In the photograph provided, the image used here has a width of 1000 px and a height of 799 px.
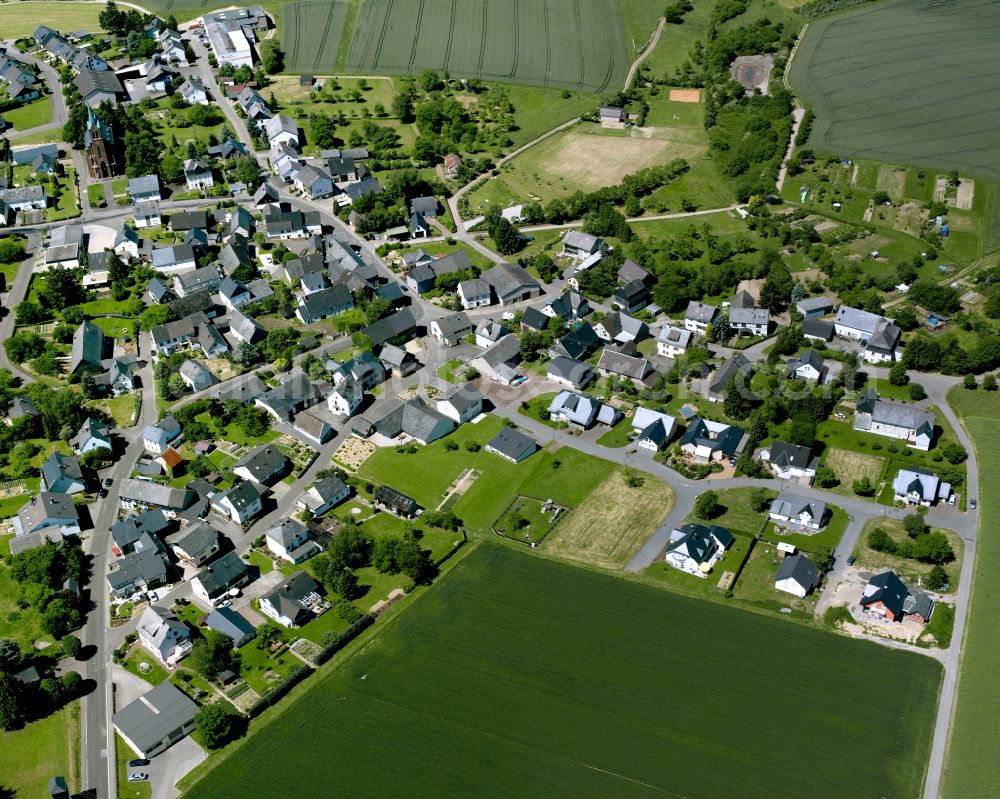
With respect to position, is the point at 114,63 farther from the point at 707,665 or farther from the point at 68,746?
the point at 707,665

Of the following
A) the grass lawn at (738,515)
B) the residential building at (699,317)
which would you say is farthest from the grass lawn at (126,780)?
the residential building at (699,317)

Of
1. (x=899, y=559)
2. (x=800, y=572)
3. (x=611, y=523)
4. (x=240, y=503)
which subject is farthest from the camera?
(x=611, y=523)

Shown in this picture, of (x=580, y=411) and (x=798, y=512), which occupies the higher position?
(x=580, y=411)

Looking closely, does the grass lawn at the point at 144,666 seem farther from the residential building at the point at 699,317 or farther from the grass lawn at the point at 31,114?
the grass lawn at the point at 31,114

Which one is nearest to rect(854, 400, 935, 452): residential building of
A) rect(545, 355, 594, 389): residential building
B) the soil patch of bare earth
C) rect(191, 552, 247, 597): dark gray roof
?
the soil patch of bare earth

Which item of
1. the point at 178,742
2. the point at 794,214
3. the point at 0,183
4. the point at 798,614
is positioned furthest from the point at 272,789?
the point at 0,183

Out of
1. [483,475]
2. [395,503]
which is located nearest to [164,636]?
[395,503]

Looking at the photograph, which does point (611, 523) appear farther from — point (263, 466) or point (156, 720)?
point (156, 720)
